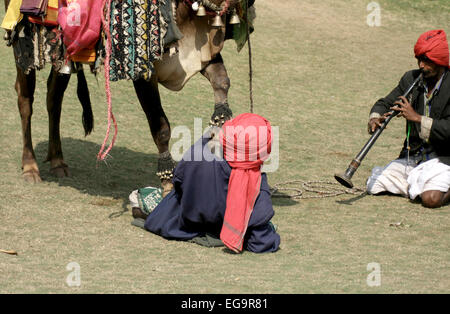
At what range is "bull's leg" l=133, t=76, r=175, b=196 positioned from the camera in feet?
18.1

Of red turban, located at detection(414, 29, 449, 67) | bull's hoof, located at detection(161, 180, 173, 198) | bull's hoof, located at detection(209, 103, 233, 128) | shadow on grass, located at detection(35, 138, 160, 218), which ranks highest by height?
red turban, located at detection(414, 29, 449, 67)

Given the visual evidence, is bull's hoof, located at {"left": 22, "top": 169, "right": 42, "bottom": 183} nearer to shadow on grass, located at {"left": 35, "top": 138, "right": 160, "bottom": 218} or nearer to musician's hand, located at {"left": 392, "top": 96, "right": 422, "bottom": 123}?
shadow on grass, located at {"left": 35, "top": 138, "right": 160, "bottom": 218}

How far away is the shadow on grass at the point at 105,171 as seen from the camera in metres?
6.15

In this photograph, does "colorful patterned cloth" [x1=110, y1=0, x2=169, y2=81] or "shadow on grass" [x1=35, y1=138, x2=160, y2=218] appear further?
"shadow on grass" [x1=35, y1=138, x2=160, y2=218]

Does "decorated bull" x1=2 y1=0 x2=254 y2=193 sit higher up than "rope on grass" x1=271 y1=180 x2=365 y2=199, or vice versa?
"decorated bull" x1=2 y1=0 x2=254 y2=193

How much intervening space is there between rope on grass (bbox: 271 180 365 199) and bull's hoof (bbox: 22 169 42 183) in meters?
1.95

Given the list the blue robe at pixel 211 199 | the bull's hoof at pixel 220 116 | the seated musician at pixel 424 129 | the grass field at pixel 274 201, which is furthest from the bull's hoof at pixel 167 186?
the seated musician at pixel 424 129

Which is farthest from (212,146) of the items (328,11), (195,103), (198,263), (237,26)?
(328,11)

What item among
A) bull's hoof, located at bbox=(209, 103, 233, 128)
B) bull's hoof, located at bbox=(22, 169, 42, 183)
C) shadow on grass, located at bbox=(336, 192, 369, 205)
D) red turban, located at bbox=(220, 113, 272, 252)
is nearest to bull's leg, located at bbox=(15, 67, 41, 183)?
bull's hoof, located at bbox=(22, 169, 42, 183)

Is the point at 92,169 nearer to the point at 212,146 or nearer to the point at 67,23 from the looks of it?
the point at 67,23

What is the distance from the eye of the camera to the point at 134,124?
812 centimetres

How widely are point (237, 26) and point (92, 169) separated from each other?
2054 mm

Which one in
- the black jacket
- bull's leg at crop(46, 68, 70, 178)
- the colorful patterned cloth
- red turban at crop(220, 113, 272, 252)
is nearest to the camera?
red turban at crop(220, 113, 272, 252)

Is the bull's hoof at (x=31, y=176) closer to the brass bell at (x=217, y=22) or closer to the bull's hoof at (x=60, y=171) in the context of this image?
the bull's hoof at (x=60, y=171)
